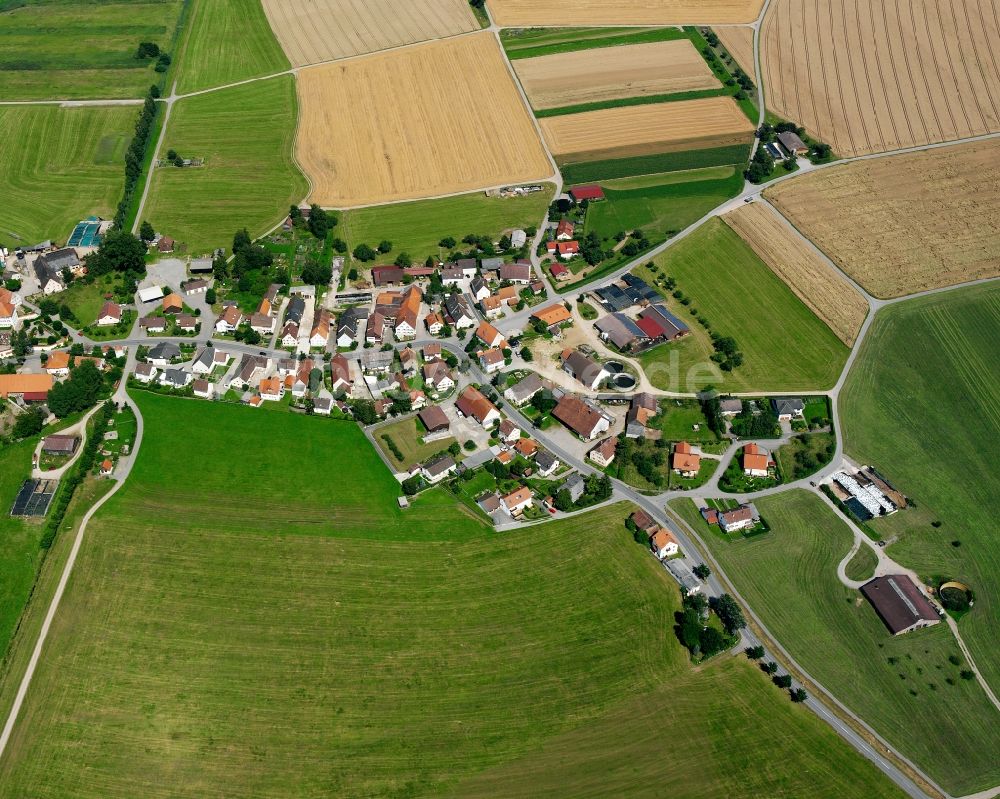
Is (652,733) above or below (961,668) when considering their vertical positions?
below

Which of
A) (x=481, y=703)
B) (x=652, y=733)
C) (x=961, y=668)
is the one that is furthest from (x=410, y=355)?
(x=961, y=668)

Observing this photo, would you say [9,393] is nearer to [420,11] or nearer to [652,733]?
[652,733]

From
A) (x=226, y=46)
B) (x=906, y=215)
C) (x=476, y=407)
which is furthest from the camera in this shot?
(x=226, y=46)

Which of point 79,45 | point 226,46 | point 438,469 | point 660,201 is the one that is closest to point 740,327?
point 660,201

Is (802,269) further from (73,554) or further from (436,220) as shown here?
(73,554)

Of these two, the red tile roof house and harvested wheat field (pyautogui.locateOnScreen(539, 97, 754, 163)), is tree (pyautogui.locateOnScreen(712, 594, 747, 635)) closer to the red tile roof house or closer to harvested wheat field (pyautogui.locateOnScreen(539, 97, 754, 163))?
the red tile roof house

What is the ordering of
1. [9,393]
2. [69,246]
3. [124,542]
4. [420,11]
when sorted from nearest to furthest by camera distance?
[124,542] < [9,393] < [69,246] < [420,11]

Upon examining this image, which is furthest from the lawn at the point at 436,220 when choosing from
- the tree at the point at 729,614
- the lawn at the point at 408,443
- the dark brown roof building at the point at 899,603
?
the dark brown roof building at the point at 899,603
